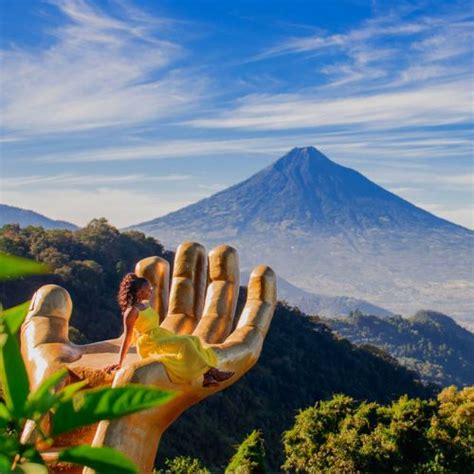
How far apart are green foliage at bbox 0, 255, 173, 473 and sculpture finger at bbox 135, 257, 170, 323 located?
7587mm

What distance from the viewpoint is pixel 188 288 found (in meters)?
8.45

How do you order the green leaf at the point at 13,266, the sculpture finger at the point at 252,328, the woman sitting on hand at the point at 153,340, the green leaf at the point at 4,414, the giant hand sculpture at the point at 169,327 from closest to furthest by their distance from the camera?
the green leaf at the point at 13,266 → the green leaf at the point at 4,414 → the giant hand sculpture at the point at 169,327 → the woman sitting on hand at the point at 153,340 → the sculpture finger at the point at 252,328

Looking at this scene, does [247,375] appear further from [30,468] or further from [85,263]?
[30,468]

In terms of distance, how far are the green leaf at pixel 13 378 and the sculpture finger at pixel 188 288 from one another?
7314 mm

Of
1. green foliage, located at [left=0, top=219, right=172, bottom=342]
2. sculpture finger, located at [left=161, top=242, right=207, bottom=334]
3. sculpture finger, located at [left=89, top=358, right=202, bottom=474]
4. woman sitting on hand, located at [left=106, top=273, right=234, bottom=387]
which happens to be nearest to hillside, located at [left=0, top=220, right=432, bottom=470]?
green foliage, located at [left=0, top=219, right=172, bottom=342]

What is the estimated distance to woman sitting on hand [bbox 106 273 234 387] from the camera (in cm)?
657

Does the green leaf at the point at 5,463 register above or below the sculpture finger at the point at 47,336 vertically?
above

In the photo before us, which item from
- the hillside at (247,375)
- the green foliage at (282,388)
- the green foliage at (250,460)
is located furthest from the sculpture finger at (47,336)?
the green foliage at (282,388)

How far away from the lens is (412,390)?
43438 millimetres

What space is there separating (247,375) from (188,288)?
97.0ft

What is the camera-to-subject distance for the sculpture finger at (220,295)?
802cm

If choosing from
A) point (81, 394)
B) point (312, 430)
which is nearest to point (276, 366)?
point (312, 430)

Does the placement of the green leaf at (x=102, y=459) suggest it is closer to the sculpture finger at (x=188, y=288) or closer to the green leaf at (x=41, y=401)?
the green leaf at (x=41, y=401)

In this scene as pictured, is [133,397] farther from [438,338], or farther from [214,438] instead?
[438,338]
